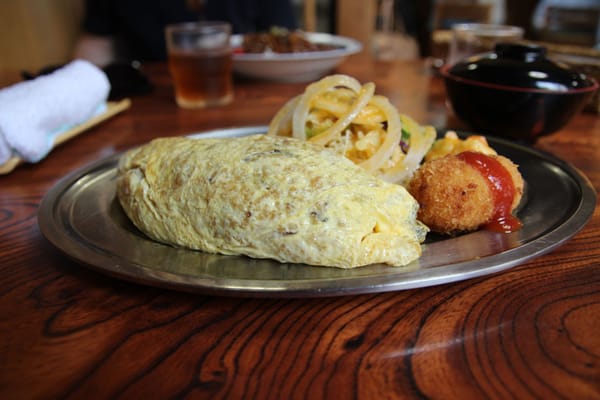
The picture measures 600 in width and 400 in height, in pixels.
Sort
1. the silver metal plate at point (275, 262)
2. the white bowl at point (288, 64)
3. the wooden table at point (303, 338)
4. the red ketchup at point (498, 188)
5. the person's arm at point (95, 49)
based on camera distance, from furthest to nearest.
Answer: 1. the person's arm at point (95, 49)
2. the white bowl at point (288, 64)
3. the red ketchup at point (498, 188)
4. the silver metal plate at point (275, 262)
5. the wooden table at point (303, 338)

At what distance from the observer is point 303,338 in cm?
79

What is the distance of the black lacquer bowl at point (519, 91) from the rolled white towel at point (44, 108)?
4.84 ft

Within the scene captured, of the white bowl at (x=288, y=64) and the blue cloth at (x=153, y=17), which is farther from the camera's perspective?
the blue cloth at (x=153, y=17)

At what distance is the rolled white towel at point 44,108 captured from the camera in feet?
5.14

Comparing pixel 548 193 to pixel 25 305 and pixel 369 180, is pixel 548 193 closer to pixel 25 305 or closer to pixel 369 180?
pixel 369 180

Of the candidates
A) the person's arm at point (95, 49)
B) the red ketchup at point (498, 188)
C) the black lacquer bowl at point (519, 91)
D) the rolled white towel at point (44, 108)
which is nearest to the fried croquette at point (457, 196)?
the red ketchup at point (498, 188)

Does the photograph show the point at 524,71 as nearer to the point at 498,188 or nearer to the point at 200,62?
the point at 498,188

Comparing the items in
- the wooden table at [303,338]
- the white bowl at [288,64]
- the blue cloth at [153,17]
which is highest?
the blue cloth at [153,17]

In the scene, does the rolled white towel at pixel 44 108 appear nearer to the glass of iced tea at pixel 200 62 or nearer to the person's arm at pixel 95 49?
the glass of iced tea at pixel 200 62

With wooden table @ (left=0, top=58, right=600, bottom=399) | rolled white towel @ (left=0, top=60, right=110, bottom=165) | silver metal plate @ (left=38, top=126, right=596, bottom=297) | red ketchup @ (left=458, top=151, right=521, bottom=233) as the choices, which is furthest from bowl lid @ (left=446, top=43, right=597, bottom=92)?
rolled white towel @ (left=0, top=60, right=110, bottom=165)

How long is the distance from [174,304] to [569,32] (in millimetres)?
8580

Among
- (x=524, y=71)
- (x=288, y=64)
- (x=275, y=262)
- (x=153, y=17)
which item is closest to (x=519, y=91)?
(x=524, y=71)

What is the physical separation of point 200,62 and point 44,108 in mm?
A: 899

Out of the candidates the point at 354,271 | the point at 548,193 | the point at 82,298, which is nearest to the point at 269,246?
the point at 354,271
